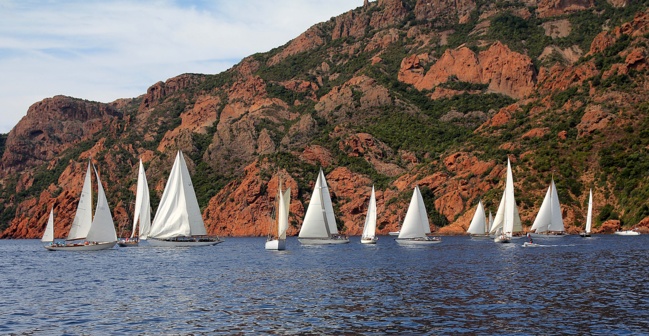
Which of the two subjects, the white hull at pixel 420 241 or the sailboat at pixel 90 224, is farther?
the white hull at pixel 420 241

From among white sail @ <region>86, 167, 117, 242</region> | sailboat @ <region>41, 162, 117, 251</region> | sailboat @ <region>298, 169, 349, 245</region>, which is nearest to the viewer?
white sail @ <region>86, 167, 117, 242</region>

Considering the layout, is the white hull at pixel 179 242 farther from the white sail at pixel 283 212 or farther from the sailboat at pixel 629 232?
the sailboat at pixel 629 232

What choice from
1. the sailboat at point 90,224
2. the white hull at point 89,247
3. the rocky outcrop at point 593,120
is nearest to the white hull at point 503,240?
the rocky outcrop at point 593,120

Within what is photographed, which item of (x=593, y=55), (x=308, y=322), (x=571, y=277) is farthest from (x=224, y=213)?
(x=308, y=322)

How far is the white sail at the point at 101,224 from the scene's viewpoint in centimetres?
8744

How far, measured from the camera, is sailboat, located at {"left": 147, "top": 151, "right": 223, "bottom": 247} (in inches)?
3597

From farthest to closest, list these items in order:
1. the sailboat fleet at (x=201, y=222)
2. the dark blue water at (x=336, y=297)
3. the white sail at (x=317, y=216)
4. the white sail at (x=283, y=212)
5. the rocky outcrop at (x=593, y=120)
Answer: the rocky outcrop at (x=593, y=120) → the white sail at (x=317, y=216) → the sailboat fleet at (x=201, y=222) → the white sail at (x=283, y=212) → the dark blue water at (x=336, y=297)

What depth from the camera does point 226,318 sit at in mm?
34875

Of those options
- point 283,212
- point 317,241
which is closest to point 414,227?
point 317,241

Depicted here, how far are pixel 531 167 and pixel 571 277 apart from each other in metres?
94.7

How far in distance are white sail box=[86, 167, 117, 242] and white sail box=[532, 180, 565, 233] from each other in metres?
66.0

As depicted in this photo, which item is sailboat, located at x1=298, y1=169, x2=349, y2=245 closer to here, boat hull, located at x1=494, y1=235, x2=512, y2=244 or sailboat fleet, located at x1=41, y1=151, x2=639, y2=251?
sailboat fleet, located at x1=41, y1=151, x2=639, y2=251

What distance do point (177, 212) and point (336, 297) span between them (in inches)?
2167

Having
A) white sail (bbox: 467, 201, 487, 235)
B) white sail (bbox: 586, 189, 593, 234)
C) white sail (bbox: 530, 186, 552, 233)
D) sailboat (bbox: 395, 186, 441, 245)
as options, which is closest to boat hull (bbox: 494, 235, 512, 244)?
sailboat (bbox: 395, 186, 441, 245)
